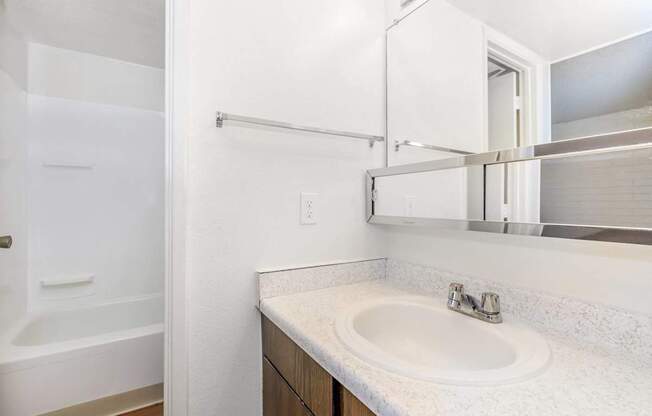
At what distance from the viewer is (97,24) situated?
1604 millimetres

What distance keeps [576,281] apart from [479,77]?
66 cm

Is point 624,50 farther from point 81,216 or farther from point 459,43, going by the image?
point 81,216

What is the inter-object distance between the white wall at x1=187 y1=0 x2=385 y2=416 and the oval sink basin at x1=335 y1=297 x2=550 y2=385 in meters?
0.32

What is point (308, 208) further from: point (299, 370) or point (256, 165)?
point (299, 370)

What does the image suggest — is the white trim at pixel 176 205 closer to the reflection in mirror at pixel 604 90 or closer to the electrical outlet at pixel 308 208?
the electrical outlet at pixel 308 208

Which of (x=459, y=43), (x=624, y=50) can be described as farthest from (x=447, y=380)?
(x=459, y=43)

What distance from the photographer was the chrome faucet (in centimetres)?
76

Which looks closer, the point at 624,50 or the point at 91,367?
the point at 624,50

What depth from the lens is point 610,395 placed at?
18.6 inches

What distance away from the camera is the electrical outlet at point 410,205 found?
1.08 meters

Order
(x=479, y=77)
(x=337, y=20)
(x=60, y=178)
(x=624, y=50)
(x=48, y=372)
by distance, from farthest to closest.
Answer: (x=60, y=178), (x=48, y=372), (x=337, y=20), (x=479, y=77), (x=624, y=50)

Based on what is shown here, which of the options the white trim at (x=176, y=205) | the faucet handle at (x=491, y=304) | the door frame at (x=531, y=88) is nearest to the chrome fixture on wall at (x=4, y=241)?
the white trim at (x=176, y=205)

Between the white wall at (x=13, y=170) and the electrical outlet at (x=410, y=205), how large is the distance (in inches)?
77.0

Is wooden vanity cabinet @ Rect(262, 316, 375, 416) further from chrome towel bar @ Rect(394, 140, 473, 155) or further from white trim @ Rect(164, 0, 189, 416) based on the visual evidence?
chrome towel bar @ Rect(394, 140, 473, 155)
